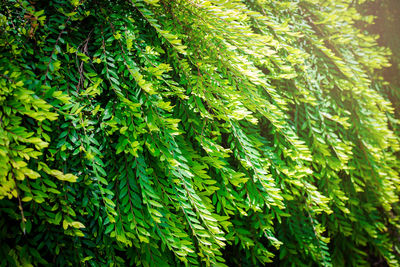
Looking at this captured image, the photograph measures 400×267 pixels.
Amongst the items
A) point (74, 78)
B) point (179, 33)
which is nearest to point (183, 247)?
point (74, 78)

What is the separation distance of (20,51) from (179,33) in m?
0.64

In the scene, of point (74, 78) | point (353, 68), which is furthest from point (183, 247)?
point (353, 68)

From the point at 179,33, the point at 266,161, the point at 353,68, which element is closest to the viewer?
the point at 179,33

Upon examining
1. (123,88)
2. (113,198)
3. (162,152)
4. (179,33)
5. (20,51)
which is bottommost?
(113,198)

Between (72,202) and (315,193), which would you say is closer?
→ (72,202)

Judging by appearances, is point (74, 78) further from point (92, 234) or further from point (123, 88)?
point (92, 234)

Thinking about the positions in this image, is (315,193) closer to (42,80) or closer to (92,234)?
(92,234)

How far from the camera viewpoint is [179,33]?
3.46 feet

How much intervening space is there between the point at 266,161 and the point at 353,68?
1240 millimetres

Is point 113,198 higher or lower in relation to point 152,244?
higher

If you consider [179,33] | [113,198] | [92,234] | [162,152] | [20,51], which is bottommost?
[92,234]

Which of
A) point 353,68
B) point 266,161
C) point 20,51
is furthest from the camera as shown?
point 353,68

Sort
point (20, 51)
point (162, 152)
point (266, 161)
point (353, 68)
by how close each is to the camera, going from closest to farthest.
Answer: point (20, 51)
point (162, 152)
point (266, 161)
point (353, 68)

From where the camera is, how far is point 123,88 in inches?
38.7
